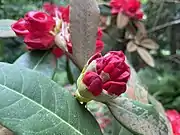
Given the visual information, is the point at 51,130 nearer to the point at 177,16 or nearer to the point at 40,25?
the point at 40,25

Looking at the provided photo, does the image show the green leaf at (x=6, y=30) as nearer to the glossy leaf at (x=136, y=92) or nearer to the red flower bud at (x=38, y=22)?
the red flower bud at (x=38, y=22)

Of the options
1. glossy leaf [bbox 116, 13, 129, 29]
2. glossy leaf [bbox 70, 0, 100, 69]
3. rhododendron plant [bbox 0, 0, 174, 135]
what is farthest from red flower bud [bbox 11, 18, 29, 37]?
glossy leaf [bbox 116, 13, 129, 29]

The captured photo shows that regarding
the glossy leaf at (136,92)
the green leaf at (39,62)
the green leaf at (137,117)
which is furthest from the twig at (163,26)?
the green leaf at (137,117)

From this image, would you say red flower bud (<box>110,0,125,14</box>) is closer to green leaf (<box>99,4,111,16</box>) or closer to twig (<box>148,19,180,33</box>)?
green leaf (<box>99,4,111,16</box>)

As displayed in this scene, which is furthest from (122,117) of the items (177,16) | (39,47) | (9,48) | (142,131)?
(177,16)

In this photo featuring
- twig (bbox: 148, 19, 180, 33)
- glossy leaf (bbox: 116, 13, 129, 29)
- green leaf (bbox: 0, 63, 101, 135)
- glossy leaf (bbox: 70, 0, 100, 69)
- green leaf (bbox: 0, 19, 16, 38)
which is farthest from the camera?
twig (bbox: 148, 19, 180, 33)

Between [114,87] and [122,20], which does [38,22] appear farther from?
[122,20]
